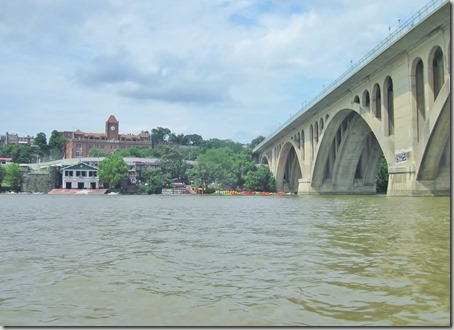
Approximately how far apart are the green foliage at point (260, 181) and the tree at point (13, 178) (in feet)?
178

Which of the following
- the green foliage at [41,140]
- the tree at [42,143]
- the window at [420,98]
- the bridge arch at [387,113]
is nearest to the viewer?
the window at [420,98]

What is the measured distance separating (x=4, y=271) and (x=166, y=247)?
136 inches

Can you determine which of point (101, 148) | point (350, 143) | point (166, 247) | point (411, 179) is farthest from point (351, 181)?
point (101, 148)

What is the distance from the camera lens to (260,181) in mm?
87062

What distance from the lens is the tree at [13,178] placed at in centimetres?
10380

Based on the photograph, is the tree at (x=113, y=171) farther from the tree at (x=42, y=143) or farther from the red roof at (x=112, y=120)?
the tree at (x=42, y=143)

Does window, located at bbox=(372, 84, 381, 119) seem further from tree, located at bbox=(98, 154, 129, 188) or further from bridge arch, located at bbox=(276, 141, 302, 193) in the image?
tree, located at bbox=(98, 154, 129, 188)

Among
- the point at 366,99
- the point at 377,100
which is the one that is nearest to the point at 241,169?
the point at 366,99

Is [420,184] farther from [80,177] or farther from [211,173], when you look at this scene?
[80,177]

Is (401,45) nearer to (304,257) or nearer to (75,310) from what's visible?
(304,257)

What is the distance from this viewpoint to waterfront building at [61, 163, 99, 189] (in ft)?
326

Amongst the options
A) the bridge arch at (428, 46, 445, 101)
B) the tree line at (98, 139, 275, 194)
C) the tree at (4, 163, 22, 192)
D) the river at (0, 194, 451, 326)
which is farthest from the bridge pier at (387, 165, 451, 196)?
the tree at (4, 163, 22, 192)

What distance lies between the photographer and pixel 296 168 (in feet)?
287

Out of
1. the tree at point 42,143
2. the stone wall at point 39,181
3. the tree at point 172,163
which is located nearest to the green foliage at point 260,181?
the tree at point 172,163
